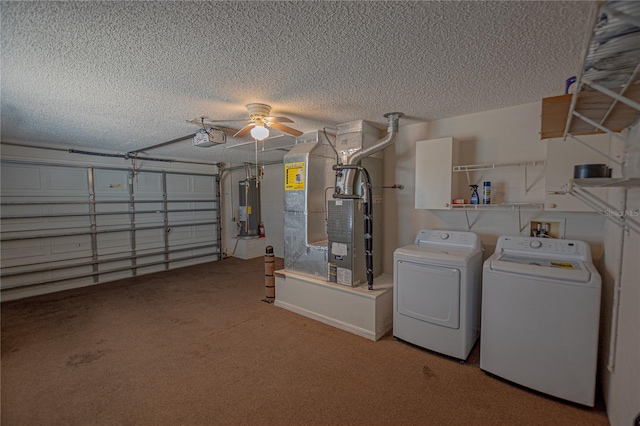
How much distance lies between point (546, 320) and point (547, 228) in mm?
988

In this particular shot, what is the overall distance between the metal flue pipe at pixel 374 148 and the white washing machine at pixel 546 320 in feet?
4.96

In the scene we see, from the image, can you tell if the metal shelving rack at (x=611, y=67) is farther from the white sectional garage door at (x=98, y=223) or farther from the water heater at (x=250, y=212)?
the white sectional garage door at (x=98, y=223)

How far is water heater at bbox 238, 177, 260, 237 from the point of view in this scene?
6453mm

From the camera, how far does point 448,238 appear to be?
2.84 metres

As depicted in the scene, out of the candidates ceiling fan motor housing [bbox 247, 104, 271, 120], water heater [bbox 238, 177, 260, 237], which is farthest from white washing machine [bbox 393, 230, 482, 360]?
water heater [bbox 238, 177, 260, 237]

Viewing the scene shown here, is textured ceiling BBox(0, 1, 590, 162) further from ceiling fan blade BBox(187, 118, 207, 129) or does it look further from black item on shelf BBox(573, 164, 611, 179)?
black item on shelf BBox(573, 164, 611, 179)

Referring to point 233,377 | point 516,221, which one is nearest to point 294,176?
point 233,377

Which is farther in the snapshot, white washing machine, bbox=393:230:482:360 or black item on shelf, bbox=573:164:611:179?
white washing machine, bbox=393:230:482:360

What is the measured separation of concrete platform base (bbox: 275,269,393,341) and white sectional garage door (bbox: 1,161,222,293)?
3437mm

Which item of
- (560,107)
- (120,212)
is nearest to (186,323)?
(120,212)

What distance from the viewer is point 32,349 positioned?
8.91ft

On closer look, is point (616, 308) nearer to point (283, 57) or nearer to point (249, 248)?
point (283, 57)

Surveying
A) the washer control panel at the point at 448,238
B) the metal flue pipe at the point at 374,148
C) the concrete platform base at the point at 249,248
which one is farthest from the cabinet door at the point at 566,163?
the concrete platform base at the point at 249,248

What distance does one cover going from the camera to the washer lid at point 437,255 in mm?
2371
